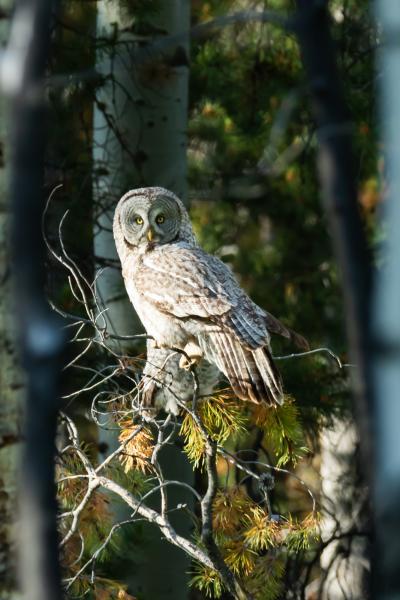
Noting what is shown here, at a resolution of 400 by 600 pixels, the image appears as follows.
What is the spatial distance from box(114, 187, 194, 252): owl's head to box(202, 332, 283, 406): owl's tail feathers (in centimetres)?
73

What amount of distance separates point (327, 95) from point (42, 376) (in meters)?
0.53

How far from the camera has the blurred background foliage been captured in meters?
4.66

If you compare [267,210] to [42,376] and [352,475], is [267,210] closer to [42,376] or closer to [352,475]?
[352,475]

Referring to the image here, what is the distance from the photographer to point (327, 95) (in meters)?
1.38

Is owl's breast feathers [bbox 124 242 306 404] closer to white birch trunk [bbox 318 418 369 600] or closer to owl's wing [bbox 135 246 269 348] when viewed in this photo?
owl's wing [bbox 135 246 269 348]

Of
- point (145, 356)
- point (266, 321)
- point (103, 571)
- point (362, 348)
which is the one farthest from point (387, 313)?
point (103, 571)

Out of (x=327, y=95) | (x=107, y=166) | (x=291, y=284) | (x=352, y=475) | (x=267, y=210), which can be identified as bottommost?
(x=352, y=475)

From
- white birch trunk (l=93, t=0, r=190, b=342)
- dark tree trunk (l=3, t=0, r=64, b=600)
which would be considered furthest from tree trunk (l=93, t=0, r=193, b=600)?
dark tree trunk (l=3, t=0, r=64, b=600)

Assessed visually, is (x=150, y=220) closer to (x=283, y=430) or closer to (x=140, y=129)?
(x=140, y=129)

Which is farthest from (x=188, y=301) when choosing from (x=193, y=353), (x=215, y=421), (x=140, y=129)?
(x=140, y=129)

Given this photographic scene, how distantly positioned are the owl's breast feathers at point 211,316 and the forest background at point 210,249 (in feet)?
0.41

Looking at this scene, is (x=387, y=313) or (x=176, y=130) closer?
(x=387, y=313)

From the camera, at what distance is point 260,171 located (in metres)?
2.18

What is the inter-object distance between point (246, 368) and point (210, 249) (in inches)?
147
